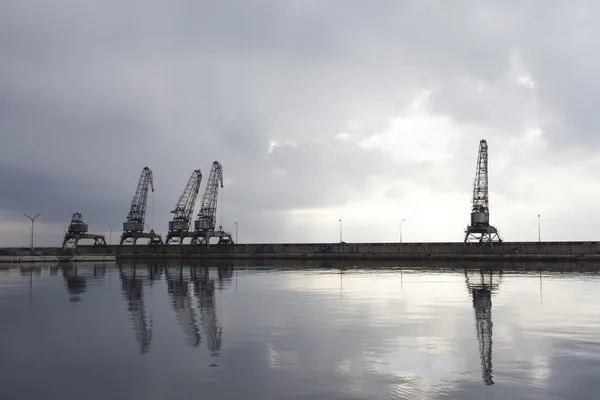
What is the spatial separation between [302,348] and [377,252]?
5756 inches

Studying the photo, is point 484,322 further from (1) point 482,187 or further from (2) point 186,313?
(1) point 482,187

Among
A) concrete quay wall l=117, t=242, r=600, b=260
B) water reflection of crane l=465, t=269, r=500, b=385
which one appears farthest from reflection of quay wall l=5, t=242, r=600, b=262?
water reflection of crane l=465, t=269, r=500, b=385

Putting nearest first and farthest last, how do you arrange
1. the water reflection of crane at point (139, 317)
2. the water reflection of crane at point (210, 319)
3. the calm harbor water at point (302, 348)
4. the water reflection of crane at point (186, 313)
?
the calm harbor water at point (302, 348)
the water reflection of crane at point (210, 319)
the water reflection of crane at point (139, 317)
the water reflection of crane at point (186, 313)

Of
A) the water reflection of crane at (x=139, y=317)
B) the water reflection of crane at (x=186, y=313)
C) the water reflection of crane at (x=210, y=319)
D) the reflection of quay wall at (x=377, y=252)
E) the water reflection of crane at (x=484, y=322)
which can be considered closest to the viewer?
the water reflection of crane at (x=484, y=322)

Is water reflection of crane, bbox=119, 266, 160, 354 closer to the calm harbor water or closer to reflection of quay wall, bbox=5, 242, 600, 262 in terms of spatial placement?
the calm harbor water

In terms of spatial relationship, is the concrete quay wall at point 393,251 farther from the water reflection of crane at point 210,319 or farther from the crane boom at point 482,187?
the water reflection of crane at point 210,319

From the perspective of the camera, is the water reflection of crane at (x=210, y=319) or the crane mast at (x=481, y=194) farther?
the crane mast at (x=481, y=194)

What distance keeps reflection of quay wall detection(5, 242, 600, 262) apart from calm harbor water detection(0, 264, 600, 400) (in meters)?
107

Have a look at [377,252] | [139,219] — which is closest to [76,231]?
[139,219]

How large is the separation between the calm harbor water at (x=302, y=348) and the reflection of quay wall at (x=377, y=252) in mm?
106902

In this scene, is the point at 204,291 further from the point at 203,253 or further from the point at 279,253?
the point at 203,253

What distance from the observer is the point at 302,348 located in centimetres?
2522

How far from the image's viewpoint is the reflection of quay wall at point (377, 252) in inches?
5625

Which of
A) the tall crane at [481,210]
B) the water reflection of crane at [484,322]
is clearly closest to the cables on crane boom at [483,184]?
the tall crane at [481,210]
